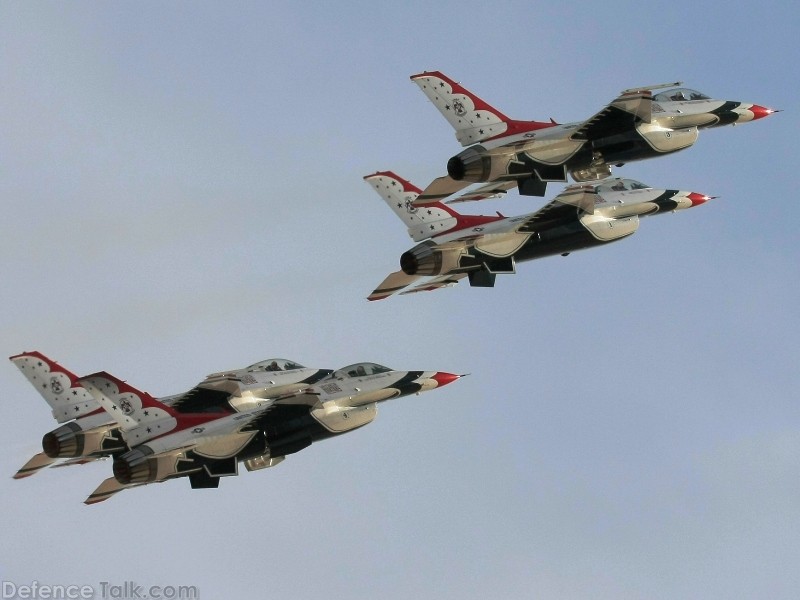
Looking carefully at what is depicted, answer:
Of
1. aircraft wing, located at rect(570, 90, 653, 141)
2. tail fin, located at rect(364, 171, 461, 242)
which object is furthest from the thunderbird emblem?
aircraft wing, located at rect(570, 90, 653, 141)

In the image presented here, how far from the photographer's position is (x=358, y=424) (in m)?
80.6

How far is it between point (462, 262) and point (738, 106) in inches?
607

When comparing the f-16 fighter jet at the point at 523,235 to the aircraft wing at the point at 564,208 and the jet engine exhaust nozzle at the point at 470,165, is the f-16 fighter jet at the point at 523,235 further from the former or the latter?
the jet engine exhaust nozzle at the point at 470,165

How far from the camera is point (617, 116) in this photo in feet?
284

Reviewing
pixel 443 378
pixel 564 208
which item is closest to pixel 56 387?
pixel 443 378

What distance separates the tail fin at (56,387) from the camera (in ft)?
288

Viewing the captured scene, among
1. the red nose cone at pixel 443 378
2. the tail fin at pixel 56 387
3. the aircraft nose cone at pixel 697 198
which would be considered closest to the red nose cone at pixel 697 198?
the aircraft nose cone at pixel 697 198

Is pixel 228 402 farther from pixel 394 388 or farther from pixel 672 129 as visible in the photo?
pixel 672 129

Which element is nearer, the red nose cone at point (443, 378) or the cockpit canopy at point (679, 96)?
the red nose cone at point (443, 378)

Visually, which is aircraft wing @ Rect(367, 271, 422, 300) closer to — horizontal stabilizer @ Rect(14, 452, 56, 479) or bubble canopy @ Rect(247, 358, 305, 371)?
bubble canopy @ Rect(247, 358, 305, 371)

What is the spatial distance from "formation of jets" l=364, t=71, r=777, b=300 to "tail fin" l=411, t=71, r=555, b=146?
1.7 inches

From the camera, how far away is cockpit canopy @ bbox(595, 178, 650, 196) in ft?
290

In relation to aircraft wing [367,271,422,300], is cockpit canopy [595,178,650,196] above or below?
above

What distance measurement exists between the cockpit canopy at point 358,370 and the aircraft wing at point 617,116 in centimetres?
1350
